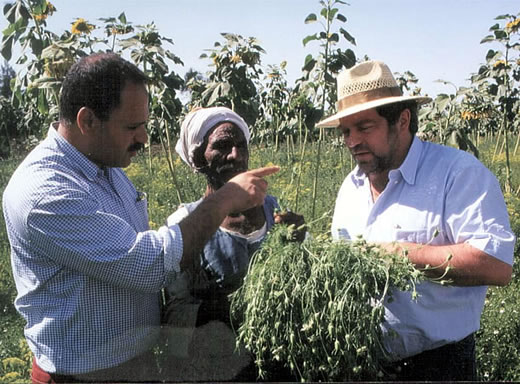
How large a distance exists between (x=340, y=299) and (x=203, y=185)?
1214mm

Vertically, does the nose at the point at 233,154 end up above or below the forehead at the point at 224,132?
below

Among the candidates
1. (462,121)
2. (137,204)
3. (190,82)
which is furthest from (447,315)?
(462,121)

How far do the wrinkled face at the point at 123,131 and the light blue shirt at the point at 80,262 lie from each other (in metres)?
0.04

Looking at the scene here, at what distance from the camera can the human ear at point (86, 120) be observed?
1.57m

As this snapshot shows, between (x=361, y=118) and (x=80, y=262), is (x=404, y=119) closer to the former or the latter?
(x=361, y=118)

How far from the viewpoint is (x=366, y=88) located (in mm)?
1901

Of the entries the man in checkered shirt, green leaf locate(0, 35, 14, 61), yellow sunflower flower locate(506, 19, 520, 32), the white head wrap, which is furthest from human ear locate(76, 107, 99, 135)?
yellow sunflower flower locate(506, 19, 520, 32)

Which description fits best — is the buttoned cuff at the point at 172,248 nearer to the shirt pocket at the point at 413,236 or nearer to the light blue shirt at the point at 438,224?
the light blue shirt at the point at 438,224

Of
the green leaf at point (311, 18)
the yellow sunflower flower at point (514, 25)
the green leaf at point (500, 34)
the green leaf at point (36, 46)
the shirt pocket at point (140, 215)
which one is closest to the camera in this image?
the shirt pocket at point (140, 215)

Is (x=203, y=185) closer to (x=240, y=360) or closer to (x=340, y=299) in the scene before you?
(x=240, y=360)

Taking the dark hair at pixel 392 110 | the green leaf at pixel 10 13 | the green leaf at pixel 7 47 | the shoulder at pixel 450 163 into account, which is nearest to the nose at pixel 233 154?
the dark hair at pixel 392 110

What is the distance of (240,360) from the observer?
160 centimetres

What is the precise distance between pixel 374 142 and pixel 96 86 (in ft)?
2.78

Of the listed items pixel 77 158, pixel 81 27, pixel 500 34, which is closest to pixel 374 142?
pixel 77 158
